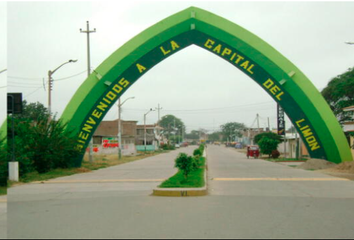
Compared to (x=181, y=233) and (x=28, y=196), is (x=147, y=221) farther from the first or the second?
(x=28, y=196)

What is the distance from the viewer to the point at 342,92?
3609cm

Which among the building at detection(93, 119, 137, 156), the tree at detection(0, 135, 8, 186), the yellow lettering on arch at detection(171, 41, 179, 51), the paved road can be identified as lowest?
the paved road

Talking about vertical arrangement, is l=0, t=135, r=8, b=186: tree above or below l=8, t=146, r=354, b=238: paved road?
above

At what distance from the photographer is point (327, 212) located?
34.2ft

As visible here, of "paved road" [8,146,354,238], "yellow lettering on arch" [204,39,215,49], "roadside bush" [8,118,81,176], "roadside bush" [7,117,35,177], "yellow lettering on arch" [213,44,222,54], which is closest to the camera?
"paved road" [8,146,354,238]

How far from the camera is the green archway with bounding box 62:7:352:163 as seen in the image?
1085 inches

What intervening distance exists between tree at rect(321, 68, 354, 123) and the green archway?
9.26 m

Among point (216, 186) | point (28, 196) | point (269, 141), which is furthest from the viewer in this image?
point (269, 141)

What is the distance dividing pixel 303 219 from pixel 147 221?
11.1ft

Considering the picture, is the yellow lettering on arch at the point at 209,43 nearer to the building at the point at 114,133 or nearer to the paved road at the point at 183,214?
the paved road at the point at 183,214

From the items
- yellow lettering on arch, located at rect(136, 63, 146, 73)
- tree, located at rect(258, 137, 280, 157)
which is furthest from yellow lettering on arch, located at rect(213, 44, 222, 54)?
tree, located at rect(258, 137, 280, 157)

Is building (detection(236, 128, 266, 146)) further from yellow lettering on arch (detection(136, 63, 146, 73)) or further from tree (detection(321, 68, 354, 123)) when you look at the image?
yellow lettering on arch (detection(136, 63, 146, 73))

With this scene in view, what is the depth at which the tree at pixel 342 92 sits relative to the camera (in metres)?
35.7

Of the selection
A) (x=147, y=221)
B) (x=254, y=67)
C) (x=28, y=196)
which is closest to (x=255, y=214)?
(x=147, y=221)
